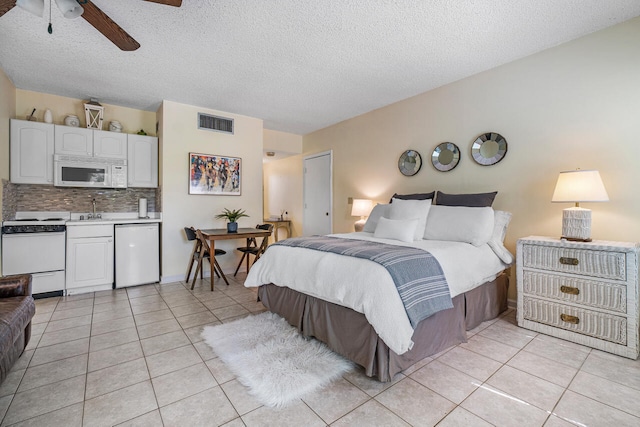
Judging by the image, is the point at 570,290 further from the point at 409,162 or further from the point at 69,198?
the point at 69,198

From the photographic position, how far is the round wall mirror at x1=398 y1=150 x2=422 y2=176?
153 inches

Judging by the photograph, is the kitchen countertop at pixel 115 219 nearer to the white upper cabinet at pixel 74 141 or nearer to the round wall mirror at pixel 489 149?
the white upper cabinet at pixel 74 141

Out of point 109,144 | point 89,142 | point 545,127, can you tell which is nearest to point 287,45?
point 545,127

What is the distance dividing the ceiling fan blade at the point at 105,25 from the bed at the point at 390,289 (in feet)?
6.41

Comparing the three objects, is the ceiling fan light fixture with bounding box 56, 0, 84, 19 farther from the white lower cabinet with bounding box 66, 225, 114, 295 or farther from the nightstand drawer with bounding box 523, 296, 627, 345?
the nightstand drawer with bounding box 523, 296, 627, 345

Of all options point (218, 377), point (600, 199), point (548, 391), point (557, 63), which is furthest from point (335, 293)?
point (557, 63)

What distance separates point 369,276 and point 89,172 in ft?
13.4

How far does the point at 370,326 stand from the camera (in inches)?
71.1

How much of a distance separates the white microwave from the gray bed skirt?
2.82m

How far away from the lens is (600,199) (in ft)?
7.30

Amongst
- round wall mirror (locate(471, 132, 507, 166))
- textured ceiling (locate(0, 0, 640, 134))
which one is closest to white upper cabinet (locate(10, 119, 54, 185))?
textured ceiling (locate(0, 0, 640, 134))

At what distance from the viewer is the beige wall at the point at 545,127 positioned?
2.38 metres

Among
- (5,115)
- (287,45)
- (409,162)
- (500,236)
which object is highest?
(287,45)

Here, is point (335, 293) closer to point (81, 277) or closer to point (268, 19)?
point (268, 19)
